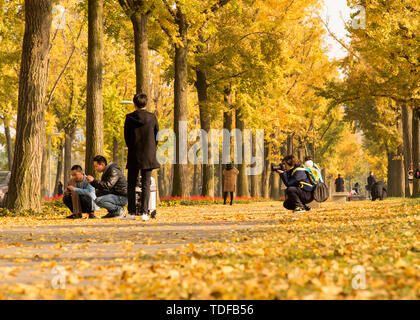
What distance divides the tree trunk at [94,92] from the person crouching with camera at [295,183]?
584 centimetres

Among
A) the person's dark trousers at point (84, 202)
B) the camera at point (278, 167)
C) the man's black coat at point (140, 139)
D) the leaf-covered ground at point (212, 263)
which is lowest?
the leaf-covered ground at point (212, 263)

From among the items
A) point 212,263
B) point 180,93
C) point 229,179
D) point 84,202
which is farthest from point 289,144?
Result: point 212,263

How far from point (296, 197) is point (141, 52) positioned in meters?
8.46

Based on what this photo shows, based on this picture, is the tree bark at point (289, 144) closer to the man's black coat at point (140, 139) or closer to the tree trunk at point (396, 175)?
the tree trunk at point (396, 175)

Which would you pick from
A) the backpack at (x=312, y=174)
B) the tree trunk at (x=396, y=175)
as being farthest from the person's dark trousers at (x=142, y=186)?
the tree trunk at (x=396, y=175)

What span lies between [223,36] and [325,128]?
27421 millimetres

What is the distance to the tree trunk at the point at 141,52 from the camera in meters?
21.1


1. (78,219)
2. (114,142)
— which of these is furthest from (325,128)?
(78,219)

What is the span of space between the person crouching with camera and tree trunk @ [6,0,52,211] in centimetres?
607

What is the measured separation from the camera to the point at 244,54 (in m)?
30.1

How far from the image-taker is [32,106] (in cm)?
1572

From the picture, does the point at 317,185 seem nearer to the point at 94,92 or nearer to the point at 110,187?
the point at 110,187

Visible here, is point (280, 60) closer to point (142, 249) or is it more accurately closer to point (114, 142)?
point (114, 142)
